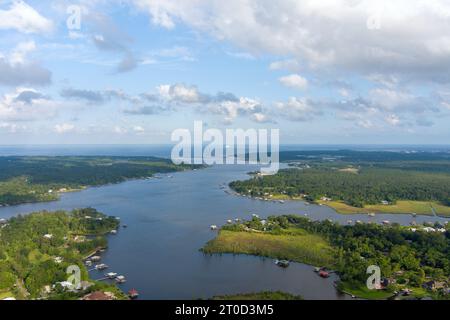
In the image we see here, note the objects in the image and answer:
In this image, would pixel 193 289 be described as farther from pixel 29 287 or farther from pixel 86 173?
pixel 86 173

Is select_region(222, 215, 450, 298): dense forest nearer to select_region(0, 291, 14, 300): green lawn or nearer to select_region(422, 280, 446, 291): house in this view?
select_region(422, 280, 446, 291): house

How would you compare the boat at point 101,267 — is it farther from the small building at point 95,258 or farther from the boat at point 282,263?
the boat at point 282,263

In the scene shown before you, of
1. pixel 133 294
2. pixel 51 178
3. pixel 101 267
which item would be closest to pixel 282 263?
pixel 133 294

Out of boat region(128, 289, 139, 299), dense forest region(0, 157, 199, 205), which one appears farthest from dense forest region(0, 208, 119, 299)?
dense forest region(0, 157, 199, 205)

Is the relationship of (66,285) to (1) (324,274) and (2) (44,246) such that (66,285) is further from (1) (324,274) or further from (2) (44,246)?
(1) (324,274)

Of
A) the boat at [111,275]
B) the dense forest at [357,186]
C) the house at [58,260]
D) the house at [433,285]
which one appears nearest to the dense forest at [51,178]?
the dense forest at [357,186]

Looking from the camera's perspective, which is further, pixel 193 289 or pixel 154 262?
pixel 154 262
